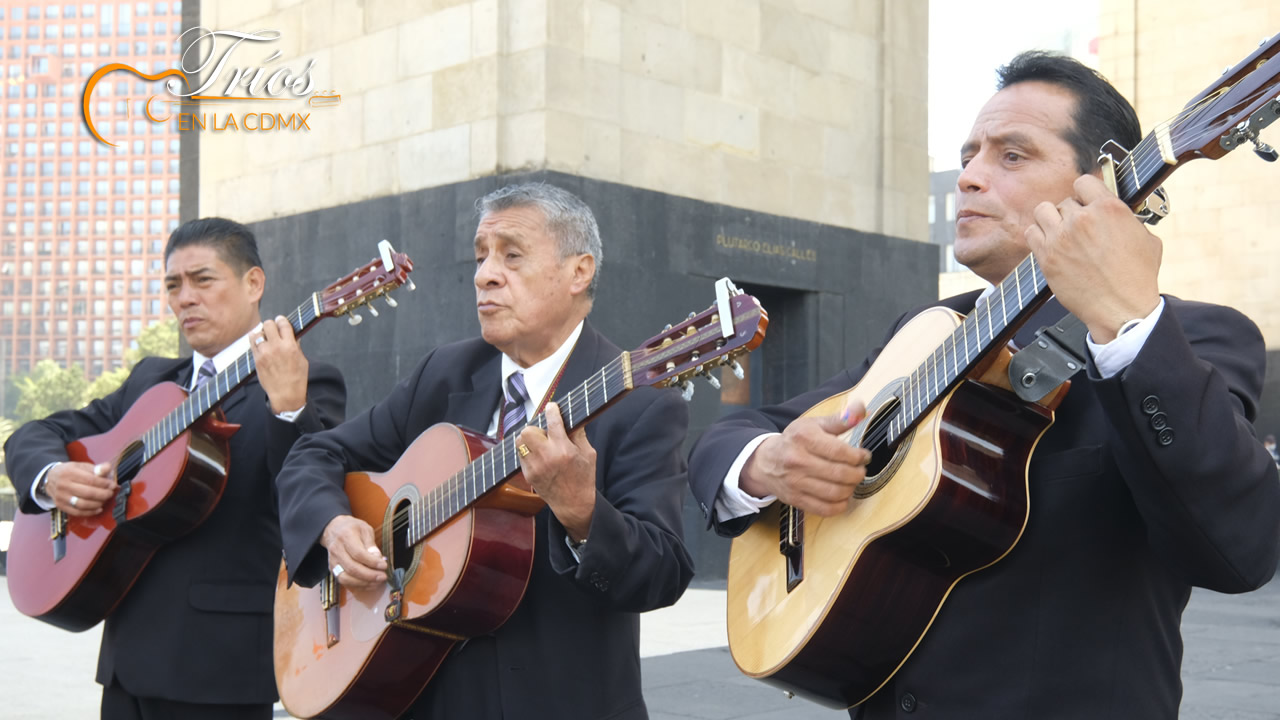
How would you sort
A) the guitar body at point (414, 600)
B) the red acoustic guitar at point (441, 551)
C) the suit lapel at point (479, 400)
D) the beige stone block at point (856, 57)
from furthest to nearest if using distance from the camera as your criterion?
the beige stone block at point (856, 57), the suit lapel at point (479, 400), the guitar body at point (414, 600), the red acoustic guitar at point (441, 551)

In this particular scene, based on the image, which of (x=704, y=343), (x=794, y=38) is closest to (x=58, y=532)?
(x=704, y=343)

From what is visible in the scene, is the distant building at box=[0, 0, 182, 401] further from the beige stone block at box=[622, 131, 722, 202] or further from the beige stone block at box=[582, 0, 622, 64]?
the beige stone block at box=[582, 0, 622, 64]

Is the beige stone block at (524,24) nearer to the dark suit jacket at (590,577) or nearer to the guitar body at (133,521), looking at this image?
the guitar body at (133,521)

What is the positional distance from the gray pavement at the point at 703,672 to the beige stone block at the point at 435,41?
4.11m

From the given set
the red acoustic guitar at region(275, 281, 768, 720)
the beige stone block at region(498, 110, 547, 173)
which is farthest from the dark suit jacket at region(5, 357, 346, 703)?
the beige stone block at region(498, 110, 547, 173)

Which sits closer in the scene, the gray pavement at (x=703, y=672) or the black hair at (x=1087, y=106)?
the black hair at (x=1087, y=106)

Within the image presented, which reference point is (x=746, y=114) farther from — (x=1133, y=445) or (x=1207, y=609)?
(x=1133, y=445)

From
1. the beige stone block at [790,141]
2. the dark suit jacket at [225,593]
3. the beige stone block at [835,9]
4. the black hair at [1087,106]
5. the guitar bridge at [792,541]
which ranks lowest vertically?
the dark suit jacket at [225,593]

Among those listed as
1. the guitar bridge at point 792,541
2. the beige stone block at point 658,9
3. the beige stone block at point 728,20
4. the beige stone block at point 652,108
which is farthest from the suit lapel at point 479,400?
the beige stone block at point 728,20

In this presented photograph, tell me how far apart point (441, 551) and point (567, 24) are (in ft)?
19.1

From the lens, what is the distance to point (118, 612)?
361 centimetres

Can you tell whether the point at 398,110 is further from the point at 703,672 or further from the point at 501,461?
the point at 501,461

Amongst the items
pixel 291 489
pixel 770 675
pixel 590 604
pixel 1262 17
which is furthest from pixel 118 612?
pixel 1262 17

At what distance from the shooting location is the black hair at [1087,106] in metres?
2.20
